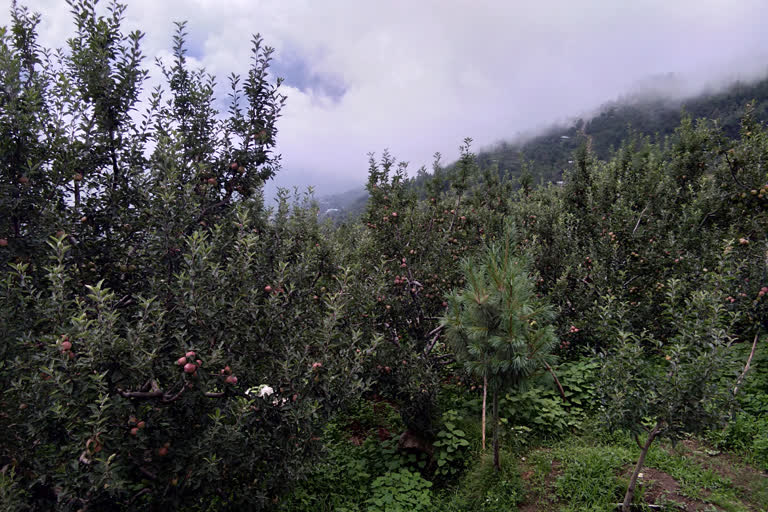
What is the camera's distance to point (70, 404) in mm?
2326

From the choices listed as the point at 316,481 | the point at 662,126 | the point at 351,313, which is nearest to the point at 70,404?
the point at 351,313

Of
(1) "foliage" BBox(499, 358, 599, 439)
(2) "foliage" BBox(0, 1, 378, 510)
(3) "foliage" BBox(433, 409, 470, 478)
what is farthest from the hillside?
(2) "foliage" BBox(0, 1, 378, 510)

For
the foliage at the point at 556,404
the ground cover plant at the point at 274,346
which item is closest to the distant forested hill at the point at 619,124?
the foliage at the point at 556,404

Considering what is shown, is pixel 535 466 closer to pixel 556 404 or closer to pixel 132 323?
pixel 556 404

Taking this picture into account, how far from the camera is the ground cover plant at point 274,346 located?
8.49 ft

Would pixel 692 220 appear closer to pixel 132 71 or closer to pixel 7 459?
pixel 132 71

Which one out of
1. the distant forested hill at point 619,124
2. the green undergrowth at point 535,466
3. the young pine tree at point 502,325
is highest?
the distant forested hill at point 619,124

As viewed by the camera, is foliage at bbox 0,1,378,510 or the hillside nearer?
foliage at bbox 0,1,378,510

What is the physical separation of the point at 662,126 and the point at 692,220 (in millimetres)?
87776

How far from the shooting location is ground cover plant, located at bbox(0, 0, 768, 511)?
259 cm

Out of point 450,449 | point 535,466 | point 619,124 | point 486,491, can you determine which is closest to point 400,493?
point 450,449

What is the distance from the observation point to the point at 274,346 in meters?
3.51

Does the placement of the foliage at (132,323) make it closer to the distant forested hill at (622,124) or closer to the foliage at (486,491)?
the foliage at (486,491)

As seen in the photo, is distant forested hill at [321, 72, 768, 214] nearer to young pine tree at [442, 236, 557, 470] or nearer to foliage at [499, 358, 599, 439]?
foliage at [499, 358, 599, 439]
